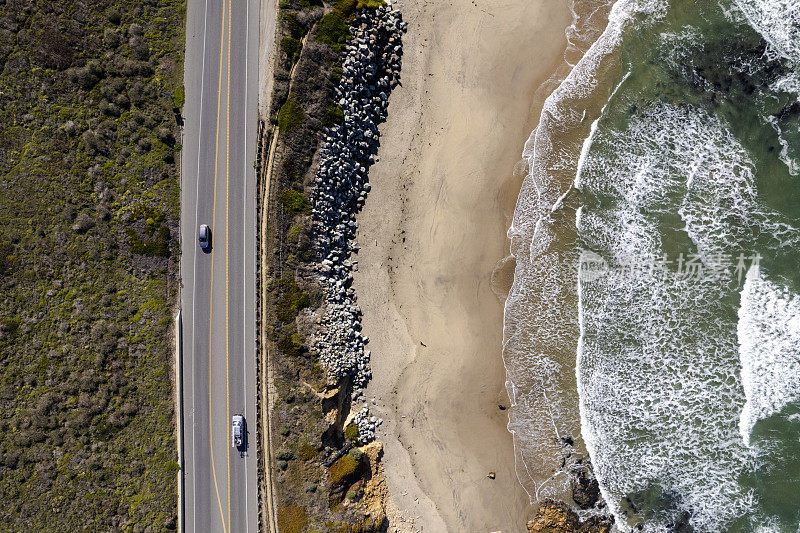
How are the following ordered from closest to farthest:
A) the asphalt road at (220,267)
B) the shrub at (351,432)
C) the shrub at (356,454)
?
the asphalt road at (220,267) → the shrub at (356,454) → the shrub at (351,432)

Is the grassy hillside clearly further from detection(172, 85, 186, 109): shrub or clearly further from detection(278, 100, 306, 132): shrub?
detection(278, 100, 306, 132): shrub

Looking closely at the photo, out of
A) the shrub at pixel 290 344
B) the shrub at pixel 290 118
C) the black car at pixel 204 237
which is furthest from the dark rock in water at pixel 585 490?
the shrub at pixel 290 118

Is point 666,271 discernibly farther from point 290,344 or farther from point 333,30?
point 333,30

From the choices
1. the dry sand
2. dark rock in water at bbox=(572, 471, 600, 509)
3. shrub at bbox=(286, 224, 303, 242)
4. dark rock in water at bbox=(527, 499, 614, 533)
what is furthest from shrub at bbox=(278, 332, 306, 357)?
dark rock in water at bbox=(572, 471, 600, 509)

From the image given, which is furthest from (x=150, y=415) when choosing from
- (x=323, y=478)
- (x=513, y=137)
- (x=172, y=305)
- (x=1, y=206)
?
(x=513, y=137)

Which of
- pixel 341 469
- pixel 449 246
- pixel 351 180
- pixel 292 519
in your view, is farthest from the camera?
pixel 449 246

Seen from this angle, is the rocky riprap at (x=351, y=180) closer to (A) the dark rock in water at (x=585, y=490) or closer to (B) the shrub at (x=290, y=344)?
(B) the shrub at (x=290, y=344)

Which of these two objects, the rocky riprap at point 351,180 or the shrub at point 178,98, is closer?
the rocky riprap at point 351,180

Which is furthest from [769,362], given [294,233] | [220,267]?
[220,267]
